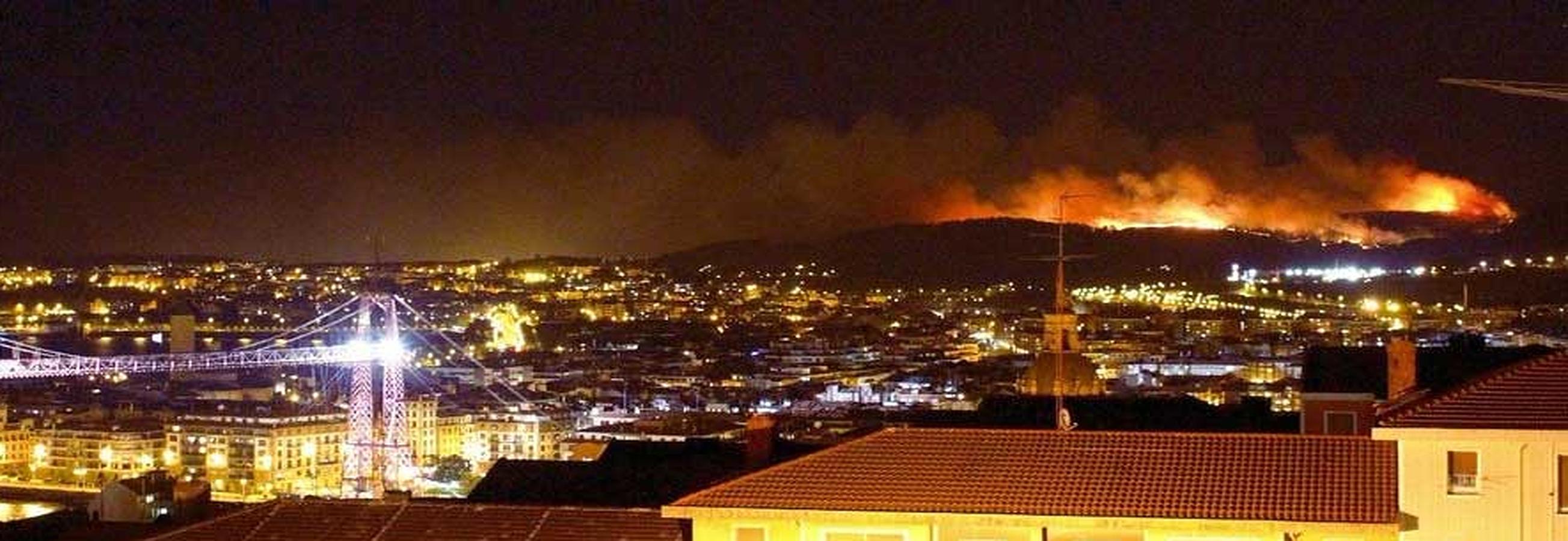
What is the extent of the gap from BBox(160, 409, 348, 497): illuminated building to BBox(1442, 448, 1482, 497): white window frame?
81.2 metres

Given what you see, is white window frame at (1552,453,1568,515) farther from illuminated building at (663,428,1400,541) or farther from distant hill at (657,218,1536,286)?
distant hill at (657,218,1536,286)

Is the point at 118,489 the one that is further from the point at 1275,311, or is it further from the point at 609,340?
the point at 609,340

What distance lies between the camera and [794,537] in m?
11.7

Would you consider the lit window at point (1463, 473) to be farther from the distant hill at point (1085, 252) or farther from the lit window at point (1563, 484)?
the distant hill at point (1085, 252)

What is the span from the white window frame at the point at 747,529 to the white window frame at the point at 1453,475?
344 cm

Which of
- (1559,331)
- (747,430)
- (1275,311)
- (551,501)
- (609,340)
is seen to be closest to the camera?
(747,430)

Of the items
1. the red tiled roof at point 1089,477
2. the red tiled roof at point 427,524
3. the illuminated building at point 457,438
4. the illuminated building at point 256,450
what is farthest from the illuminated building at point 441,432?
the red tiled roof at point 1089,477

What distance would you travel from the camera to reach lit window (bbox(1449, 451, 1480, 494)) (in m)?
11.3

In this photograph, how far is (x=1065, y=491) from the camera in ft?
37.9

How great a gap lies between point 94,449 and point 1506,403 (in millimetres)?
91122

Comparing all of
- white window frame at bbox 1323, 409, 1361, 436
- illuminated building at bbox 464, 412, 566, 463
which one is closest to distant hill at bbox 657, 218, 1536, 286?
illuminated building at bbox 464, 412, 566, 463

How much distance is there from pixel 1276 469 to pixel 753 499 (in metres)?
2.71

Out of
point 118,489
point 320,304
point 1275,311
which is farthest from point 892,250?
point 118,489

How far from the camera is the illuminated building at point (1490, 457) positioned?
36.5 ft
